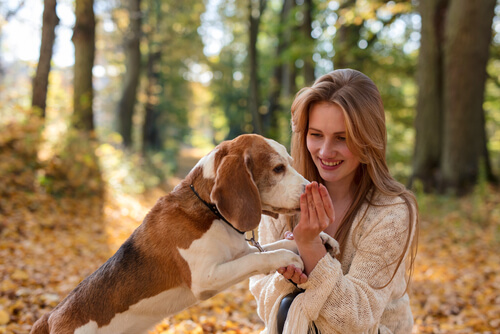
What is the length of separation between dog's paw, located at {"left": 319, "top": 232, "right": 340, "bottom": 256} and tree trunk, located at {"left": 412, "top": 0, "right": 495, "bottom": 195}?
9.43 meters

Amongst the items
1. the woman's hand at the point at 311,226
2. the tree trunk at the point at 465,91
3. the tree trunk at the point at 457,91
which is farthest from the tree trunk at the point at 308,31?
the woman's hand at the point at 311,226

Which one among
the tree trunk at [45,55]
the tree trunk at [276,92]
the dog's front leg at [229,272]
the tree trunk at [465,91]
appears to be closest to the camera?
the dog's front leg at [229,272]

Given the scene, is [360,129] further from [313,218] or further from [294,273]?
[294,273]

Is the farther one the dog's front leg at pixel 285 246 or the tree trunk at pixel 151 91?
the tree trunk at pixel 151 91

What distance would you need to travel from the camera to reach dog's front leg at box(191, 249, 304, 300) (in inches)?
93.7

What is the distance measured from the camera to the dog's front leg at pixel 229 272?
2.38 m

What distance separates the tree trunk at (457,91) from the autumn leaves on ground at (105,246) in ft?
2.85

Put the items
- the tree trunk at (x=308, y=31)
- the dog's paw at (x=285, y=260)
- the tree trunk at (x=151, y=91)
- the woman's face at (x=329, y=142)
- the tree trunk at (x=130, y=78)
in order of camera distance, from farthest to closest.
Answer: the tree trunk at (x=151, y=91) → the tree trunk at (x=130, y=78) → the tree trunk at (x=308, y=31) → the woman's face at (x=329, y=142) → the dog's paw at (x=285, y=260)

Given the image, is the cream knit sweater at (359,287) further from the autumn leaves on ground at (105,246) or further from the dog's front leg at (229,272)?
the autumn leaves on ground at (105,246)

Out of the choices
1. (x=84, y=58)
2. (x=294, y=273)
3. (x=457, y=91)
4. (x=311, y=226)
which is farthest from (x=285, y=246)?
(x=84, y=58)

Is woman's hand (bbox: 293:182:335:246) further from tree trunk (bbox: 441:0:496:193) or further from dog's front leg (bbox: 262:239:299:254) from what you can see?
tree trunk (bbox: 441:0:496:193)

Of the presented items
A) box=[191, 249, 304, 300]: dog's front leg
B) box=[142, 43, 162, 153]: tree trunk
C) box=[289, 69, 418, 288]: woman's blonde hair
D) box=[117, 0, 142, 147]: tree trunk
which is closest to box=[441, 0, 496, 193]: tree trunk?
box=[289, 69, 418, 288]: woman's blonde hair

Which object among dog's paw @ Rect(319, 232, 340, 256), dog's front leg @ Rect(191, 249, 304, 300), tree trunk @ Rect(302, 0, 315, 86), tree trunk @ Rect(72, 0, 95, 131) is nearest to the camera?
dog's front leg @ Rect(191, 249, 304, 300)

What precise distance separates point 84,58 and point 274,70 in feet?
49.3
